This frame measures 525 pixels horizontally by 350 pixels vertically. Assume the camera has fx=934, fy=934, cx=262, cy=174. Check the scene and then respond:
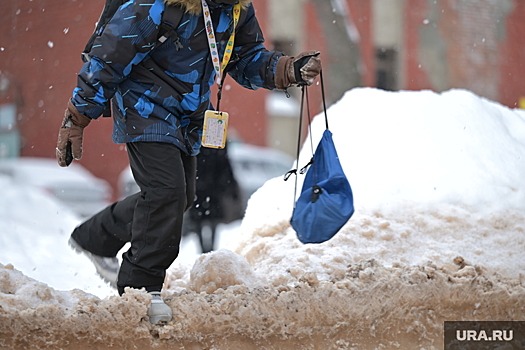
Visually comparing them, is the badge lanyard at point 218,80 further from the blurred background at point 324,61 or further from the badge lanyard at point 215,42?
the blurred background at point 324,61

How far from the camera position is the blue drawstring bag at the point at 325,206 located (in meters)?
3.65

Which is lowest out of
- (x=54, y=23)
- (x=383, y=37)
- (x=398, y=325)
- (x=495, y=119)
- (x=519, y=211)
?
(x=398, y=325)

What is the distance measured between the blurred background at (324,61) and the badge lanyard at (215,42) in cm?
968

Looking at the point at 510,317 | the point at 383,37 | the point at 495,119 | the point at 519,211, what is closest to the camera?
the point at 510,317

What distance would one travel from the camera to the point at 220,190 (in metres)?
8.05

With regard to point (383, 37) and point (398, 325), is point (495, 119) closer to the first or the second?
point (398, 325)

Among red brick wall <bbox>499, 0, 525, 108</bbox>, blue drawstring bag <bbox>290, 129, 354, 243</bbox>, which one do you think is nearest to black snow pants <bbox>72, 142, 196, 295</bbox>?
blue drawstring bag <bbox>290, 129, 354, 243</bbox>

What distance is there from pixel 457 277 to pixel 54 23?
40.0ft

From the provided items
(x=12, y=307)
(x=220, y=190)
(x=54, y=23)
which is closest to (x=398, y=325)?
(x=12, y=307)

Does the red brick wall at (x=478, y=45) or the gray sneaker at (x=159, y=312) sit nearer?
the gray sneaker at (x=159, y=312)
